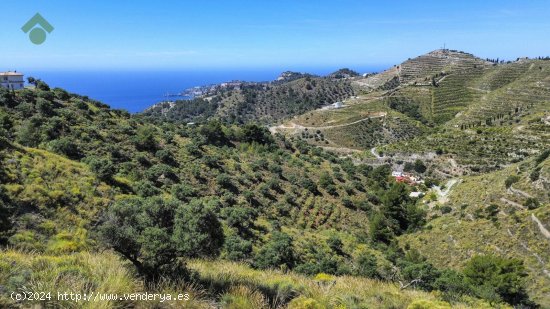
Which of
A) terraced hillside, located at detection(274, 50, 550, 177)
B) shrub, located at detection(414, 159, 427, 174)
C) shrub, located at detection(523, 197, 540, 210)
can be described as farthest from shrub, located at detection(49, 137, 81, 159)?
terraced hillside, located at detection(274, 50, 550, 177)

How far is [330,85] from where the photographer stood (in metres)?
172

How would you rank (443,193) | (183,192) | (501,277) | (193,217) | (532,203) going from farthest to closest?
1. (443,193)
2. (532,203)
3. (183,192)
4. (501,277)
5. (193,217)

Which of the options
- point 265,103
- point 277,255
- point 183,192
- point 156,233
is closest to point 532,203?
point 277,255

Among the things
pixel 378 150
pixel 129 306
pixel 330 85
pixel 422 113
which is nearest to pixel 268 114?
pixel 330 85

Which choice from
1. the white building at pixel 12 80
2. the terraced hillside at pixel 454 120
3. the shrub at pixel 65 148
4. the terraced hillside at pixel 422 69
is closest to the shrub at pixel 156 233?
the shrub at pixel 65 148

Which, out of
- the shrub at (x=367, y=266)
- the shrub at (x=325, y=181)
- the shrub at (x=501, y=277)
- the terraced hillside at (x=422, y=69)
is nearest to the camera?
the shrub at (x=501, y=277)

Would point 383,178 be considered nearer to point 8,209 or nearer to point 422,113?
point 8,209

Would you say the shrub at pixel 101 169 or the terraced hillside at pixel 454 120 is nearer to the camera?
the shrub at pixel 101 169

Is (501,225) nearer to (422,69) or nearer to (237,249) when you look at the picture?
(237,249)

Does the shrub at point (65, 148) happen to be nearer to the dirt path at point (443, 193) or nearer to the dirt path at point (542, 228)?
the dirt path at point (542, 228)

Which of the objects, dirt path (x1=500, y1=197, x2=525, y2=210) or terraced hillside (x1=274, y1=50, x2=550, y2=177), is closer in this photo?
dirt path (x1=500, y1=197, x2=525, y2=210)

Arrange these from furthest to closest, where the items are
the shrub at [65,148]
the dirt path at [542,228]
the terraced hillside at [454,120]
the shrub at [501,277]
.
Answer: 1. the terraced hillside at [454,120]
2. the shrub at [65,148]
3. the dirt path at [542,228]
4. the shrub at [501,277]

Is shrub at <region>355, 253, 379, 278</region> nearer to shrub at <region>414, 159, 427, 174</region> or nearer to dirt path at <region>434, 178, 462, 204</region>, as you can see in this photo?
dirt path at <region>434, 178, 462, 204</region>

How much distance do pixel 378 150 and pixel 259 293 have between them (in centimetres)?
7225
